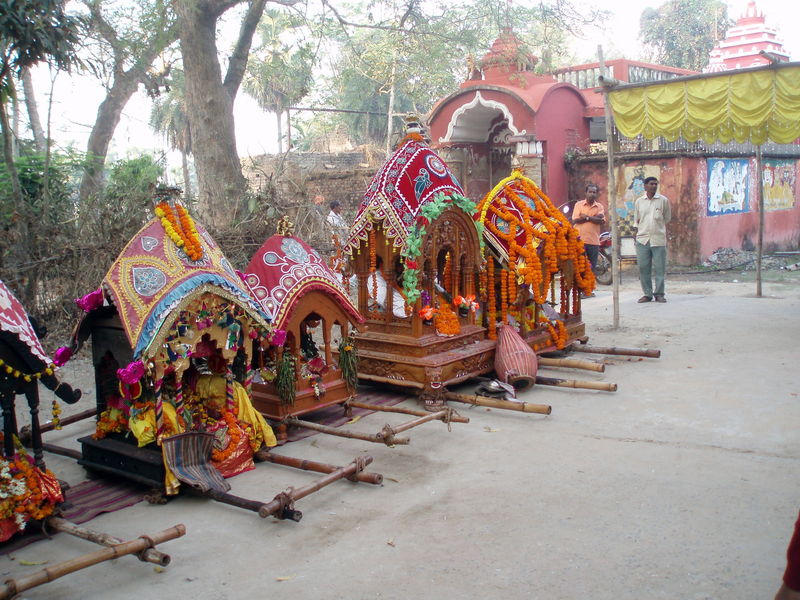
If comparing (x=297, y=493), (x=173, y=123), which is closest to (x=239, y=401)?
(x=297, y=493)

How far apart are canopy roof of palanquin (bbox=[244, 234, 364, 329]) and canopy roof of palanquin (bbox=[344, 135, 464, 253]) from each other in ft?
2.45

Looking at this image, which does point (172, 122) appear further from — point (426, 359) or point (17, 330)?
point (17, 330)

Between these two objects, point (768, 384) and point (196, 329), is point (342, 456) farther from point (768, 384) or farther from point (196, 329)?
point (768, 384)

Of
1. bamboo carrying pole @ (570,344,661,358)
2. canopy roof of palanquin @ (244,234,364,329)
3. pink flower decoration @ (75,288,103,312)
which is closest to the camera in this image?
pink flower decoration @ (75,288,103,312)

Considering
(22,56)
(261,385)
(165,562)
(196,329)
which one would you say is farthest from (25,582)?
(22,56)

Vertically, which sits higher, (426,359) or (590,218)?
(590,218)

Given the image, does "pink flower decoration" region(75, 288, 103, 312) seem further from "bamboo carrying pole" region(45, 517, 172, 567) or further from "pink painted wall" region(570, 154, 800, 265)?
"pink painted wall" region(570, 154, 800, 265)

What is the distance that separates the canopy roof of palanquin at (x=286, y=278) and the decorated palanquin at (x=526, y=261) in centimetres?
186

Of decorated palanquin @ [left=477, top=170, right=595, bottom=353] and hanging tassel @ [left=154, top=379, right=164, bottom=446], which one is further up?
decorated palanquin @ [left=477, top=170, right=595, bottom=353]

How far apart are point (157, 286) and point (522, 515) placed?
2.54 metres

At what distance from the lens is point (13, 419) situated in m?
3.89

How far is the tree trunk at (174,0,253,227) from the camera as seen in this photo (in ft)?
36.4

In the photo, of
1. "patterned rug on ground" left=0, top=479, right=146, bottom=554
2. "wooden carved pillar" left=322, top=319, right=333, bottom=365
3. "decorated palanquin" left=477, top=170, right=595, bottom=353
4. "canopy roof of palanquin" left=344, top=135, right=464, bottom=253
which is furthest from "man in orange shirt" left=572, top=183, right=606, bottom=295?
"patterned rug on ground" left=0, top=479, right=146, bottom=554

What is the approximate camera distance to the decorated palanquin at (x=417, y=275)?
238 inches
